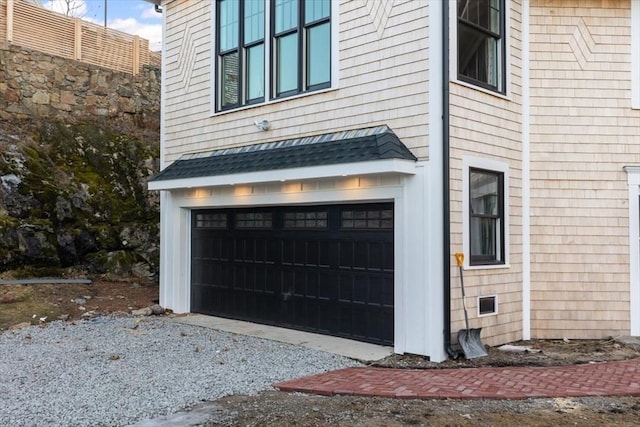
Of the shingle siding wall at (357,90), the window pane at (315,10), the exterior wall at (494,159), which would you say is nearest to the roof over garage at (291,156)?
the shingle siding wall at (357,90)

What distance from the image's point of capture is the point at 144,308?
395 inches

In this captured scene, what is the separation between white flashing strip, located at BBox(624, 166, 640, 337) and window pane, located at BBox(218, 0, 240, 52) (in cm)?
610

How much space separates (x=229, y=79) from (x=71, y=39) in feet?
23.8

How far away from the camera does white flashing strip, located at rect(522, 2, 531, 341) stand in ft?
25.7

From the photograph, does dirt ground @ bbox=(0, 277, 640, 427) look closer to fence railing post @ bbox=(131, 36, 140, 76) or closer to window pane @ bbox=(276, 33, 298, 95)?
window pane @ bbox=(276, 33, 298, 95)

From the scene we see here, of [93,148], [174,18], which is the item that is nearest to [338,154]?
[174,18]

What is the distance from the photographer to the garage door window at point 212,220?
31.6ft

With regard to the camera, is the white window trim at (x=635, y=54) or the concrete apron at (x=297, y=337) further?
the white window trim at (x=635, y=54)

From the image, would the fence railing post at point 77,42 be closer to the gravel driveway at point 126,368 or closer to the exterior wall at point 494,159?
the gravel driveway at point 126,368

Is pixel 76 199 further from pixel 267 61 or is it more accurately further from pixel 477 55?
pixel 477 55

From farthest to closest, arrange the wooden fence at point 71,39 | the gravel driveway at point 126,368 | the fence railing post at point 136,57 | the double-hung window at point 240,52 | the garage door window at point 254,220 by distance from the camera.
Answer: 1. the fence railing post at point 136,57
2. the wooden fence at point 71,39
3. the double-hung window at point 240,52
4. the garage door window at point 254,220
5. the gravel driveway at point 126,368

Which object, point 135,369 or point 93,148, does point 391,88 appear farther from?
point 93,148

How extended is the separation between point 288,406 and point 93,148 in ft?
34.2

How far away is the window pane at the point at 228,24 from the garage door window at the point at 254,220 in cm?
271
